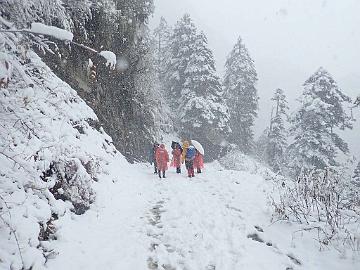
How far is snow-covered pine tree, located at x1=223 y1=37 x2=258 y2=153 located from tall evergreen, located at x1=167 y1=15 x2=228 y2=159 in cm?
543

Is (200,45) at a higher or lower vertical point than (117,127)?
higher

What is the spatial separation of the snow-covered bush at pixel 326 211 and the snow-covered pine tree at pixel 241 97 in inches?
1098

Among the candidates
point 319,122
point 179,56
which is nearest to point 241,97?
point 179,56

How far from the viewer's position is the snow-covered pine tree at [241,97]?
37125mm

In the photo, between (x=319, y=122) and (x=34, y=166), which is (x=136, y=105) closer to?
(x=319, y=122)

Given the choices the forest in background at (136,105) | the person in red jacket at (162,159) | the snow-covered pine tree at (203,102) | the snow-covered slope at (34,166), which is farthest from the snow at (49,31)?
the snow-covered pine tree at (203,102)

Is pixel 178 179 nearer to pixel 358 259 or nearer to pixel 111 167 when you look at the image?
pixel 111 167

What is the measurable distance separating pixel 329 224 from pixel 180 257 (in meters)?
3.18

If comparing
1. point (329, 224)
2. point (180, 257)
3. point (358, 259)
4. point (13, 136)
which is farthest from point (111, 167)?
point (358, 259)

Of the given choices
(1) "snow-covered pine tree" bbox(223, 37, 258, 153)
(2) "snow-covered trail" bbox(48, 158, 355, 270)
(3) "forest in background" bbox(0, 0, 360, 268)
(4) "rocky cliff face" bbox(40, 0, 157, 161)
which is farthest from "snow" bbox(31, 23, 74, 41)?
(1) "snow-covered pine tree" bbox(223, 37, 258, 153)

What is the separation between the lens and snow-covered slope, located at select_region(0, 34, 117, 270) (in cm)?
435

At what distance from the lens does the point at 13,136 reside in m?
6.72

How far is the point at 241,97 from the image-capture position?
122 feet

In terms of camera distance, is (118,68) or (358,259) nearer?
(358,259)
